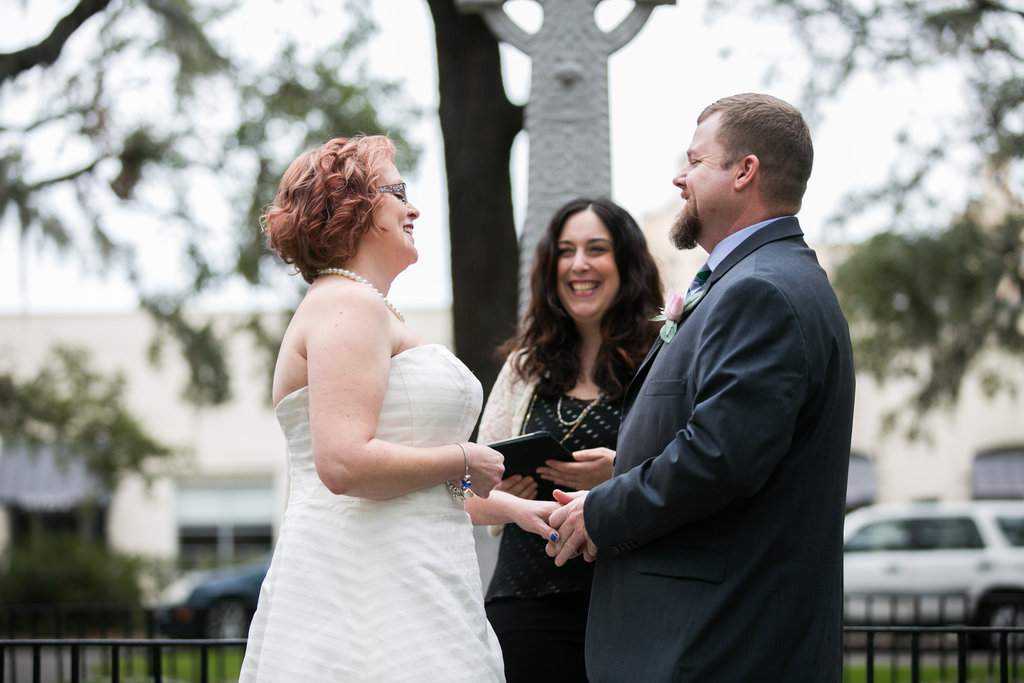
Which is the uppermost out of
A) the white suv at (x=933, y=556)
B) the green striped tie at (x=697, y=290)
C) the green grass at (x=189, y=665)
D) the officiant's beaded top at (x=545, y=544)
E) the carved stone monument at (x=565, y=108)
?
the carved stone monument at (x=565, y=108)

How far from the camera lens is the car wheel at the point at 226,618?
14070 millimetres

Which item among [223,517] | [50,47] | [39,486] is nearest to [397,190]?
[50,47]

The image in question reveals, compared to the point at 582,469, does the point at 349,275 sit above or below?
above

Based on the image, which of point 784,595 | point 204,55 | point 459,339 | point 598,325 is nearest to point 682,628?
point 784,595

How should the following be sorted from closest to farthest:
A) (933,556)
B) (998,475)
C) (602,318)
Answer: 1. (602,318)
2. (933,556)
3. (998,475)

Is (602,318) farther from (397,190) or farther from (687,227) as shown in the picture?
(397,190)

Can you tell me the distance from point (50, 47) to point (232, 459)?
60.3 feet

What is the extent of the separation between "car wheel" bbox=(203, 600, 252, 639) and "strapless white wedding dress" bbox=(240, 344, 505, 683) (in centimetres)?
1233

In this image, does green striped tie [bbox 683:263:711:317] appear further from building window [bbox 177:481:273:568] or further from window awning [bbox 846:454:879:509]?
building window [bbox 177:481:273:568]

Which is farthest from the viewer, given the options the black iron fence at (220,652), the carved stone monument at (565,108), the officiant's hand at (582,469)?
the black iron fence at (220,652)

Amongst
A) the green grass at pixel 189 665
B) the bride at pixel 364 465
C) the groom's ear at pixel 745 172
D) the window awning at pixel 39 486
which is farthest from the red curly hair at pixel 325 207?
the window awning at pixel 39 486

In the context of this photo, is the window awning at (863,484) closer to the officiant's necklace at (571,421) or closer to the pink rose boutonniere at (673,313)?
the officiant's necklace at (571,421)

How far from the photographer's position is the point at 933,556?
467 inches

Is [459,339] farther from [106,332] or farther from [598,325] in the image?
[106,332]
